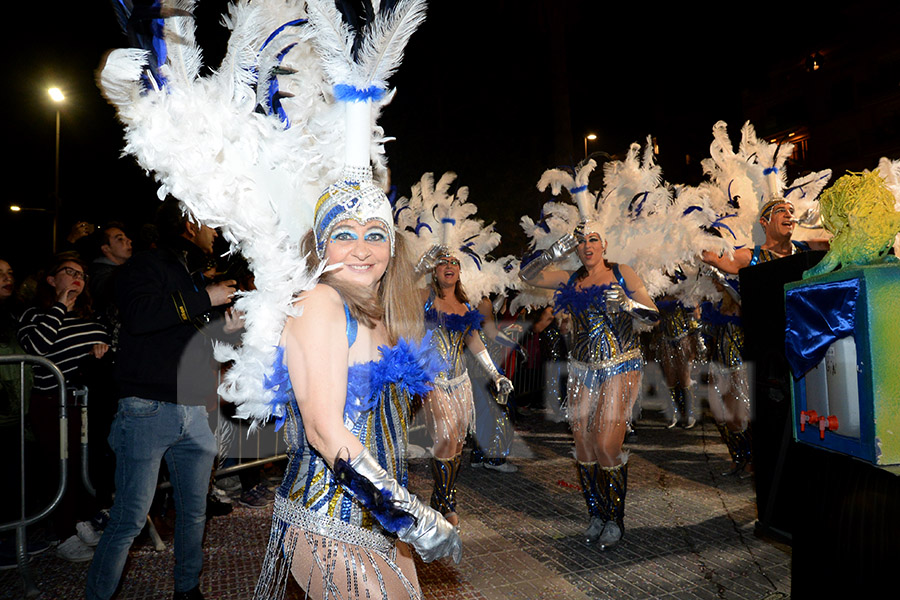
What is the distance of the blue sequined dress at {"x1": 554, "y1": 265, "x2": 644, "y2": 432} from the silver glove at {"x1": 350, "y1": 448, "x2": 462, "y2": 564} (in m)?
2.71

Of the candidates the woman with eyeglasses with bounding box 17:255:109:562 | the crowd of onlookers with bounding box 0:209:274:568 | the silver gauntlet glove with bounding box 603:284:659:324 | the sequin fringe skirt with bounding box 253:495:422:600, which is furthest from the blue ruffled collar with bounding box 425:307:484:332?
the sequin fringe skirt with bounding box 253:495:422:600

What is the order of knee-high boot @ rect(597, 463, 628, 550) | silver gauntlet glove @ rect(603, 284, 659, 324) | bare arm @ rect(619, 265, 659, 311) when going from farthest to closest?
bare arm @ rect(619, 265, 659, 311) < silver gauntlet glove @ rect(603, 284, 659, 324) < knee-high boot @ rect(597, 463, 628, 550)

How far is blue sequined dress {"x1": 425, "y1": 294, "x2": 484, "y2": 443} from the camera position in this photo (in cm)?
462

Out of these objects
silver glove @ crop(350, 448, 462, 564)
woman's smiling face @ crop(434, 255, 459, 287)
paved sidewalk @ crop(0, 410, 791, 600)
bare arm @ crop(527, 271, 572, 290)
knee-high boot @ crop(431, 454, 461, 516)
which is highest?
woman's smiling face @ crop(434, 255, 459, 287)

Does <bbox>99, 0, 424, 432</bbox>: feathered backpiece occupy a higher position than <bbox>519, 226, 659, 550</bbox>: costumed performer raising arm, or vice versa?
<bbox>99, 0, 424, 432</bbox>: feathered backpiece

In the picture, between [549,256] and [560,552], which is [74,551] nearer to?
[560,552]

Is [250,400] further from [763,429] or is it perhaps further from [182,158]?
[763,429]

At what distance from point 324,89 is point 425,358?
1.14m

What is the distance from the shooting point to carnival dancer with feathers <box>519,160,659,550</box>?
411 cm

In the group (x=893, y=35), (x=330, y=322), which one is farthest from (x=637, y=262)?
(x=893, y=35)

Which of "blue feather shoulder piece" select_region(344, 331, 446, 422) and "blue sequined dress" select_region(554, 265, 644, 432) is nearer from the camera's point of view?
"blue feather shoulder piece" select_region(344, 331, 446, 422)

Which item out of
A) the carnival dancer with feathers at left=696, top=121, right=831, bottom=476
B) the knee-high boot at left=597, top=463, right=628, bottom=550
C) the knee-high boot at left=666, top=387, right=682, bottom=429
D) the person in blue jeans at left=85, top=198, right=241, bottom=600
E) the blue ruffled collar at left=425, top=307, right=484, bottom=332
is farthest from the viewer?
the knee-high boot at left=666, top=387, right=682, bottom=429

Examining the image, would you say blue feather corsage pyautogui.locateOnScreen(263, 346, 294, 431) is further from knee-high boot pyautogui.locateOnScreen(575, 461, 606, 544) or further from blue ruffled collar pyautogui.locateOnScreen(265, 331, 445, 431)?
knee-high boot pyautogui.locateOnScreen(575, 461, 606, 544)

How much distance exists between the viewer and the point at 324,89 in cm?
220
